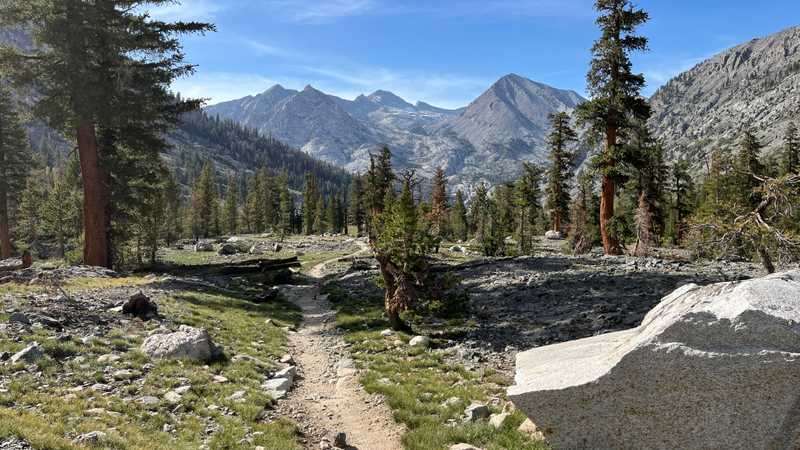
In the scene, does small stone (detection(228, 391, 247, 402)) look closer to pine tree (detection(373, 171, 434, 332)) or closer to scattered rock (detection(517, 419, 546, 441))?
scattered rock (detection(517, 419, 546, 441))

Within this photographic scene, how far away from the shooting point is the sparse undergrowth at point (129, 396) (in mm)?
7660

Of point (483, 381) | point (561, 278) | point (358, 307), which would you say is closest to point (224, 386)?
point (483, 381)

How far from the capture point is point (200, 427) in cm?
876

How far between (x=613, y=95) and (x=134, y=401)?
28366 millimetres

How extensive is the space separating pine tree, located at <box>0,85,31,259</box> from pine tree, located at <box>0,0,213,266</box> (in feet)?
74.8

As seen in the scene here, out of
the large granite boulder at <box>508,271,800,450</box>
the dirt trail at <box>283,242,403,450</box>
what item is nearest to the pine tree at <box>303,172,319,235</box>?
the dirt trail at <box>283,242,403,450</box>

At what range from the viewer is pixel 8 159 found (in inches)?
1703

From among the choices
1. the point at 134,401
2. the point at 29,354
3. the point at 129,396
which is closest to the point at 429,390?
the point at 134,401

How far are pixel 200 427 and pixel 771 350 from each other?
9.49 metres

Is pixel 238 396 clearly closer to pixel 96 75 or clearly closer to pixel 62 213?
pixel 96 75

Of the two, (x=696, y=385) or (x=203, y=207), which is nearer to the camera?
(x=696, y=385)

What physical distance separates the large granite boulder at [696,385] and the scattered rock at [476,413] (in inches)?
90.7

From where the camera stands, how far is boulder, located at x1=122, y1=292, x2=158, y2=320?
16.1 m

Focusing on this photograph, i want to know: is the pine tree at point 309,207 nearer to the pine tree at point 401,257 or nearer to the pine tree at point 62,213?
the pine tree at point 62,213
